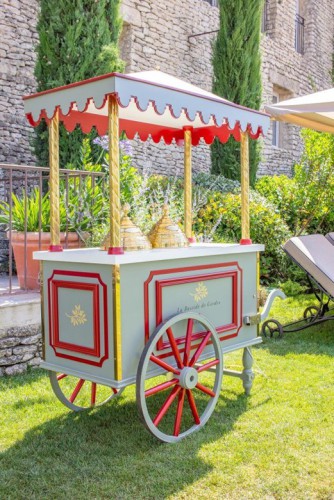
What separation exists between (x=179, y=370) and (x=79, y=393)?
97 cm

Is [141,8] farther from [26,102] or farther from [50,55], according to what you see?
[26,102]

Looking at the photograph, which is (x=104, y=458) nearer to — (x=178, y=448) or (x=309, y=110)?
(x=178, y=448)

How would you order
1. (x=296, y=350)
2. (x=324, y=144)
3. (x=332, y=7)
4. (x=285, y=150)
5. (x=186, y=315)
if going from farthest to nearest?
(x=332, y=7) → (x=285, y=150) → (x=324, y=144) → (x=296, y=350) → (x=186, y=315)

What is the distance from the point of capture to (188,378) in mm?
2939

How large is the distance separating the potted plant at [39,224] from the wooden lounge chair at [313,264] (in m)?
1.85

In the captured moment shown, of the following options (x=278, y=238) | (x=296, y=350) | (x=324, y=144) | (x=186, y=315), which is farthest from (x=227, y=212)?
(x=186, y=315)

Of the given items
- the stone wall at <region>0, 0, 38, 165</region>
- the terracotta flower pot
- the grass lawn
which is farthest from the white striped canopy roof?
the stone wall at <region>0, 0, 38, 165</region>

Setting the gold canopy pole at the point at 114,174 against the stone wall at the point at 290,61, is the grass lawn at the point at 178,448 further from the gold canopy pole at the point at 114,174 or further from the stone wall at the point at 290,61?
the stone wall at the point at 290,61

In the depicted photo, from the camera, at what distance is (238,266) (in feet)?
11.3

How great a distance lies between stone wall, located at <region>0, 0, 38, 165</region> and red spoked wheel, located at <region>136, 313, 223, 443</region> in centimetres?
558

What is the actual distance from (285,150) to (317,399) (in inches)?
459

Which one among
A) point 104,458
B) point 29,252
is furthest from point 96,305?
point 29,252

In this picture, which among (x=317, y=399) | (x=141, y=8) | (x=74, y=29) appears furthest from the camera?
(x=141, y=8)

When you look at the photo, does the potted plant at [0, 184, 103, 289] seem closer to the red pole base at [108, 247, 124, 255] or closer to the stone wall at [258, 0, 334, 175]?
the red pole base at [108, 247, 124, 255]
